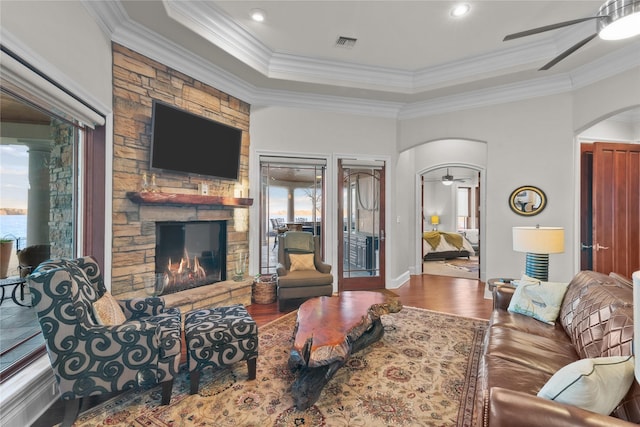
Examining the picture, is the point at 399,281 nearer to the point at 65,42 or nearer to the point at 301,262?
the point at 301,262

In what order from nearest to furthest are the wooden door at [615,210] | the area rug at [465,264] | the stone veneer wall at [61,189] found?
1. the stone veneer wall at [61,189]
2. the wooden door at [615,210]
3. the area rug at [465,264]

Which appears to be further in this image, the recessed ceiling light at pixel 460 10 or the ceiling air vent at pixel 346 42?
the ceiling air vent at pixel 346 42

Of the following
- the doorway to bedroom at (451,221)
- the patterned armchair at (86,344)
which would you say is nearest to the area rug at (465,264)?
the doorway to bedroom at (451,221)

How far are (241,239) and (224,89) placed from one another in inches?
82.8

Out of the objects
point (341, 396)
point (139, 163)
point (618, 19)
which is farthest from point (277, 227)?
point (618, 19)

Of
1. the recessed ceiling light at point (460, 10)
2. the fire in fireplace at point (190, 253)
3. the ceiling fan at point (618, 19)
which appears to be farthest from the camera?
the fire in fireplace at point (190, 253)

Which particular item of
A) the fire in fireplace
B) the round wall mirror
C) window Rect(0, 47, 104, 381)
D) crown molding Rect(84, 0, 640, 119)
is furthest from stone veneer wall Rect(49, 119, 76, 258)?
the round wall mirror

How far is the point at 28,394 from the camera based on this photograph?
196 centimetres

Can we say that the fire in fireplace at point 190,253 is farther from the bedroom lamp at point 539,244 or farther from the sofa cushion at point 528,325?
the bedroom lamp at point 539,244

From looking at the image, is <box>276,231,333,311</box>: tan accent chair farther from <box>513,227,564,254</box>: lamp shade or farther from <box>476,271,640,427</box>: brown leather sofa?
<box>513,227,564,254</box>: lamp shade

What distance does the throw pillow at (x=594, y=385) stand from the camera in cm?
123

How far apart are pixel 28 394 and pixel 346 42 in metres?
4.31

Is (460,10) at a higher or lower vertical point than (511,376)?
higher

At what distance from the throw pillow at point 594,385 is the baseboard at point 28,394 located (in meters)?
2.81
